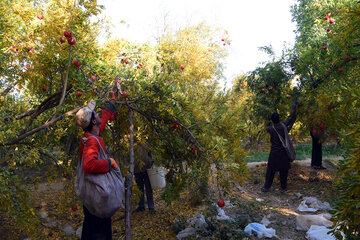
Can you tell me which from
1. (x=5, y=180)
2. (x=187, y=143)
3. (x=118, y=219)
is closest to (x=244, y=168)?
(x=187, y=143)

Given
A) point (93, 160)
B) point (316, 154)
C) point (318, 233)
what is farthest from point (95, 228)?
point (316, 154)

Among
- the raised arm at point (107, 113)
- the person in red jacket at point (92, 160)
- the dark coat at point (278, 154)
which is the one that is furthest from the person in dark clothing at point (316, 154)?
the person in red jacket at point (92, 160)

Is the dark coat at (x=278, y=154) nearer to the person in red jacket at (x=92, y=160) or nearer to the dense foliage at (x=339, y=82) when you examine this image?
the dense foliage at (x=339, y=82)

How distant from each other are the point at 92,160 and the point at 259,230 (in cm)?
291

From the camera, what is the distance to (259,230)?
425 centimetres

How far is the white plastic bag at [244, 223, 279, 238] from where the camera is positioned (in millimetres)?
4160

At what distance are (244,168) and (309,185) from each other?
4949 millimetres

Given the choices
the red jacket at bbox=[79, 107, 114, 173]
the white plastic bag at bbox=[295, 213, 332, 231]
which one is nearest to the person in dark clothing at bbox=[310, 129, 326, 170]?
the white plastic bag at bbox=[295, 213, 332, 231]

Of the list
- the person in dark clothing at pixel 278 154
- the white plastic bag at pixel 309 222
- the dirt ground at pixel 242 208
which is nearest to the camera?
the white plastic bag at pixel 309 222

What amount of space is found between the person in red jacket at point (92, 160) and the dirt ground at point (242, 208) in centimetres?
169

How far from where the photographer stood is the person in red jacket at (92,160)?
2.60 metres

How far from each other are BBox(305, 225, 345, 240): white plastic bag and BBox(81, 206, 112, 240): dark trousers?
9.32 feet

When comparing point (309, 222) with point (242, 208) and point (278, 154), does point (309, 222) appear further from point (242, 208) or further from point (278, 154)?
point (278, 154)

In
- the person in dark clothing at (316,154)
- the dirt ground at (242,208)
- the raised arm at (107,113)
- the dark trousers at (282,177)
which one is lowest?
the dirt ground at (242,208)
